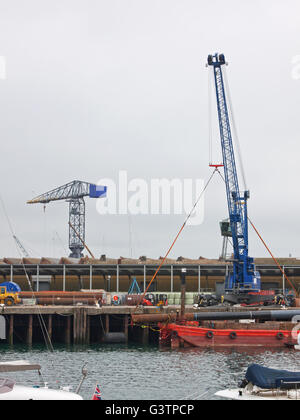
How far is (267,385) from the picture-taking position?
28.2 metres

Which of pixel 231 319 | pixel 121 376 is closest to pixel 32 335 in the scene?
pixel 231 319

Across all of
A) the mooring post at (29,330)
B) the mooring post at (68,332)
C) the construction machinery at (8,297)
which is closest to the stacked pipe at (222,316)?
the mooring post at (68,332)

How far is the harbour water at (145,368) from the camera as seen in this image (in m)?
38.6

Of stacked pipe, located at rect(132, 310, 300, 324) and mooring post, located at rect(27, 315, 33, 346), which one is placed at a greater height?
stacked pipe, located at rect(132, 310, 300, 324)

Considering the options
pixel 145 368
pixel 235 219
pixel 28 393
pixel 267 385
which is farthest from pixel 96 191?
pixel 28 393

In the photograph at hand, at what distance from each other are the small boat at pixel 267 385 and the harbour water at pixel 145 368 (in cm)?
243

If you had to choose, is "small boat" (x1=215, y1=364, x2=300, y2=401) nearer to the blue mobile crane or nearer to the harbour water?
the harbour water

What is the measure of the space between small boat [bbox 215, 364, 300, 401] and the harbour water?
2.43 m

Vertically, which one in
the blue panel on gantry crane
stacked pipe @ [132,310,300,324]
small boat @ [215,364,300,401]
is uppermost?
the blue panel on gantry crane

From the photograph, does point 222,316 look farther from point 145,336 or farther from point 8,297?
point 8,297

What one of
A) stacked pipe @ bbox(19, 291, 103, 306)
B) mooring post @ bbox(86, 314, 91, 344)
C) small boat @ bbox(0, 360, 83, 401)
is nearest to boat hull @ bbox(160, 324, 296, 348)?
mooring post @ bbox(86, 314, 91, 344)

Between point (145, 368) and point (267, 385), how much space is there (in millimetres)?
21790

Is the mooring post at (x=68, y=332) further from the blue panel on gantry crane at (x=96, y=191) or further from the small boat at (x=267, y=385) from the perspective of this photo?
the blue panel on gantry crane at (x=96, y=191)

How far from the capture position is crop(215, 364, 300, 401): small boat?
91.3ft
